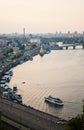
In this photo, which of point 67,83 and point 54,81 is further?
point 54,81

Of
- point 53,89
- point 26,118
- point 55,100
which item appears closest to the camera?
point 26,118

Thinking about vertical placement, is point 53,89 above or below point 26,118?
below

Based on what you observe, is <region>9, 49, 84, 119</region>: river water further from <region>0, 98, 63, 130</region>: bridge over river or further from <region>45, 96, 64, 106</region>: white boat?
<region>0, 98, 63, 130</region>: bridge over river

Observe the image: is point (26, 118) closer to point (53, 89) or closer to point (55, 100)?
point (55, 100)

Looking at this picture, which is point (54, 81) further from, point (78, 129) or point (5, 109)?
point (78, 129)

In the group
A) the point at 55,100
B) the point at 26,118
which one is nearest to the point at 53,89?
the point at 55,100

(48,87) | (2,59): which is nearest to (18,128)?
(48,87)

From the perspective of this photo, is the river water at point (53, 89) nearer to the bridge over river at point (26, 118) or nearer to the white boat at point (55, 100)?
the white boat at point (55, 100)

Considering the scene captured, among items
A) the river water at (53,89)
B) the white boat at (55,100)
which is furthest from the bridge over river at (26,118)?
the white boat at (55,100)

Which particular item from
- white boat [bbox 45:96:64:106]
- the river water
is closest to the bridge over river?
the river water
